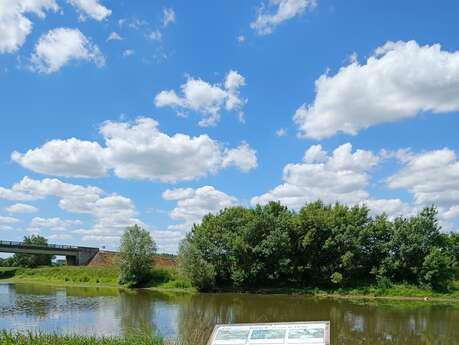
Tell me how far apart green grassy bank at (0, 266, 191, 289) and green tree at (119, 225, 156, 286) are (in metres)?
1.87

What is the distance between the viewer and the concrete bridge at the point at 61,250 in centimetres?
8769

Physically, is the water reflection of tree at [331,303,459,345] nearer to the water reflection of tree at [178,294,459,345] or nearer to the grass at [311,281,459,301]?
the water reflection of tree at [178,294,459,345]

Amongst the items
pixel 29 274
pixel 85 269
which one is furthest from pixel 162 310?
pixel 29 274

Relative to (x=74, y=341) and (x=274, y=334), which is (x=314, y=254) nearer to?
(x=74, y=341)

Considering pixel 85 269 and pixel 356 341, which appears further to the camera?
pixel 85 269

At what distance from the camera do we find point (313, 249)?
61.4 meters

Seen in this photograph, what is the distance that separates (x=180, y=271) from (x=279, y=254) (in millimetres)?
12738

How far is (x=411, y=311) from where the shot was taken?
41438 mm

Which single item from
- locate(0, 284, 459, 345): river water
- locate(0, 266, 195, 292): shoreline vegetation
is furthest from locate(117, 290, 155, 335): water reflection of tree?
locate(0, 266, 195, 292): shoreline vegetation

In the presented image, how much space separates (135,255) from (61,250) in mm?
34144

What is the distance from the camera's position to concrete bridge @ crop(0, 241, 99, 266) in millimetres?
87688

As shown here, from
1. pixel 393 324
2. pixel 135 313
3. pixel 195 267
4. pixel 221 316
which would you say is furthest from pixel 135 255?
pixel 393 324

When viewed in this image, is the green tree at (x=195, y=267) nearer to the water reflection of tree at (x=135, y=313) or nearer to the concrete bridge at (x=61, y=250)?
the water reflection of tree at (x=135, y=313)

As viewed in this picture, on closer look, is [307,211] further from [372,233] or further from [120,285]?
[120,285]
